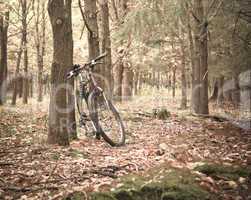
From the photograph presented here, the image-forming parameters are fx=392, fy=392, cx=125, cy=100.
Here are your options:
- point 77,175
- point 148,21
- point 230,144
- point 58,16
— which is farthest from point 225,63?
point 77,175

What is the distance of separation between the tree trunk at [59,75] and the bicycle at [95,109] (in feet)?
0.79

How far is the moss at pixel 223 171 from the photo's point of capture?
568 cm

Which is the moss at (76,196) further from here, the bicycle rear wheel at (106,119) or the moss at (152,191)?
the bicycle rear wheel at (106,119)

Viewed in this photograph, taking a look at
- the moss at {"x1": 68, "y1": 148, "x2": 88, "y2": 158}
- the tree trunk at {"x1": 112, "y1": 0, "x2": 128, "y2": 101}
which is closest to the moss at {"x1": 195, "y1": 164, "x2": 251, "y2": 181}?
the moss at {"x1": 68, "y1": 148, "x2": 88, "y2": 158}

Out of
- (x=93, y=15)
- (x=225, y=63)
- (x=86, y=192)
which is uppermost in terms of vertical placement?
(x=93, y=15)

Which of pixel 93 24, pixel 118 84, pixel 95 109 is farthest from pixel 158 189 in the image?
pixel 118 84

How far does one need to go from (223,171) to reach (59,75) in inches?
140

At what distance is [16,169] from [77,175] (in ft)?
3.48

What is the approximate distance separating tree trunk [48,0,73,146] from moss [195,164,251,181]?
2.85 m

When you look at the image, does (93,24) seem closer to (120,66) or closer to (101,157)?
(101,157)

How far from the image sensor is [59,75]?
750 centimetres

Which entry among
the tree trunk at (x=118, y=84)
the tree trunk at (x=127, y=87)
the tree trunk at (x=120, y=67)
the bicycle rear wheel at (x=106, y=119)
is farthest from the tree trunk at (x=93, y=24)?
the tree trunk at (x=127, y=87)

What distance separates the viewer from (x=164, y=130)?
10.1 meters

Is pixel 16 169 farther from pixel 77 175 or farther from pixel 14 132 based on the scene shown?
pixel 14 132
